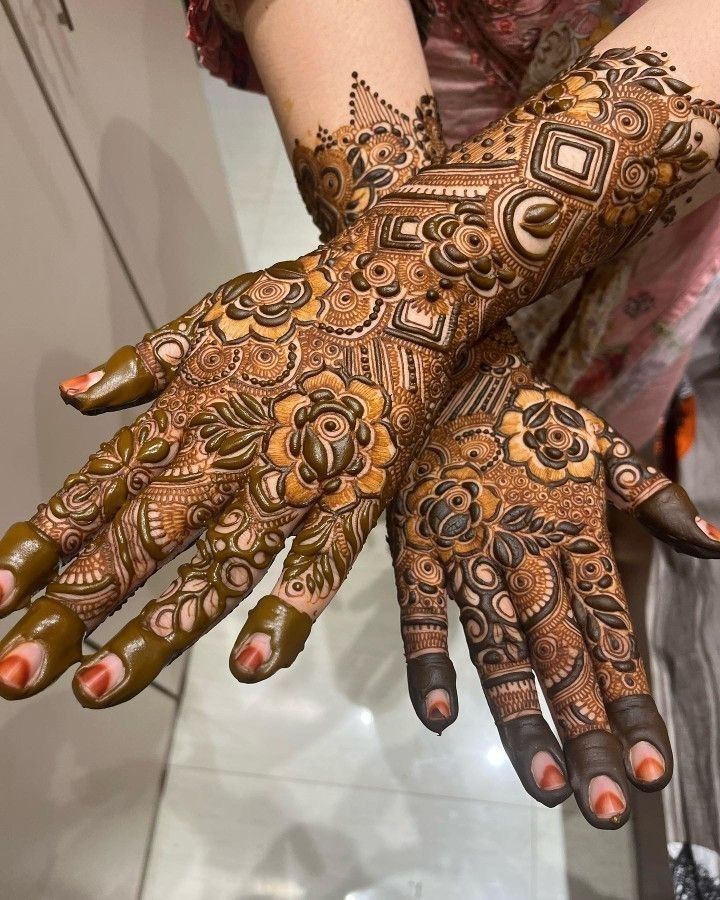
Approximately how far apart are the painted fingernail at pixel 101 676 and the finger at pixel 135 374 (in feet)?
0.66

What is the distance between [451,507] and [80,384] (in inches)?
13.2

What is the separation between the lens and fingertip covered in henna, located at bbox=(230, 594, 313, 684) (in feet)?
1.56

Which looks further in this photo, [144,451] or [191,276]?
[191,276]

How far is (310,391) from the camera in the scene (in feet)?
1.85

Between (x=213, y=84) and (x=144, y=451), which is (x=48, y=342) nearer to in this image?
(x=144, y=451)

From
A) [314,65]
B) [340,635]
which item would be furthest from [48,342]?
[340,635]

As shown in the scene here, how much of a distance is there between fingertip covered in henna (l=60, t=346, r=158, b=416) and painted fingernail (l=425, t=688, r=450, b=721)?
343 millimetres

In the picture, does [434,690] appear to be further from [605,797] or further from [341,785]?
[341,785]

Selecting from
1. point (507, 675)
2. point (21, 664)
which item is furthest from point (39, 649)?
point (507, 675)

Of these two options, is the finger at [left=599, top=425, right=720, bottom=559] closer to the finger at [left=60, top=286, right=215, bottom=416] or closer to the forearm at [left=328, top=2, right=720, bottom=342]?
the forearm at [left=328, top=2, right=720, bottom=342]

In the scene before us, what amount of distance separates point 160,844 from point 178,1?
4.24 ft

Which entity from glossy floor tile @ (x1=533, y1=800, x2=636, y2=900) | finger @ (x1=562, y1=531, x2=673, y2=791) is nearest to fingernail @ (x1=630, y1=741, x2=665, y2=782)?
finger @ (x1=562, y1=531, x2=673, y2=791)

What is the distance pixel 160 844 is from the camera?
1.08 meters

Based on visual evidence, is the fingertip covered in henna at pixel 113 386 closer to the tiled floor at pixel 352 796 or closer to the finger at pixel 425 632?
the finger at pixel 425 632
